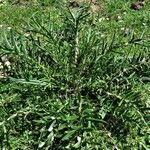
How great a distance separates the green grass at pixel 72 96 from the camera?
6.07 meters

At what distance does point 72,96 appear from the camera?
6.58 metres

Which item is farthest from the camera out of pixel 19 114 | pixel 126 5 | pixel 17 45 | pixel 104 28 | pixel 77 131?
pixel 126 5

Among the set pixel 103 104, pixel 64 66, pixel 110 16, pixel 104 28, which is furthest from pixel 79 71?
pixel 110 16

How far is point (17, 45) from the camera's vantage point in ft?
23.1

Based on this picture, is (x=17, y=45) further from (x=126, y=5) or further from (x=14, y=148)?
(x=126, y=5)

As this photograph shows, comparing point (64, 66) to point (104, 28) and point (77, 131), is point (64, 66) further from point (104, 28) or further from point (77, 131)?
point (104, 28)

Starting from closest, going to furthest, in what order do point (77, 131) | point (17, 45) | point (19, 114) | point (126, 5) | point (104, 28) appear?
point (77, 131), point (19, 114), point (17, 45), point (104, 28), point (126, 5)

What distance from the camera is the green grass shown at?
607cm

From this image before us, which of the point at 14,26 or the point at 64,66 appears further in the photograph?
the point at 14,26

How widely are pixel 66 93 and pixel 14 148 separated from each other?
3.16 ft

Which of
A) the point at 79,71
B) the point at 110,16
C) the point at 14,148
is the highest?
the point at 79,71

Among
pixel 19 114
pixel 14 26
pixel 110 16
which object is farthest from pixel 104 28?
pixel 19 114

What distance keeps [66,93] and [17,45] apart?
1.07 meters

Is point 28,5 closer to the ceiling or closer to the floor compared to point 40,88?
closer to the floor
